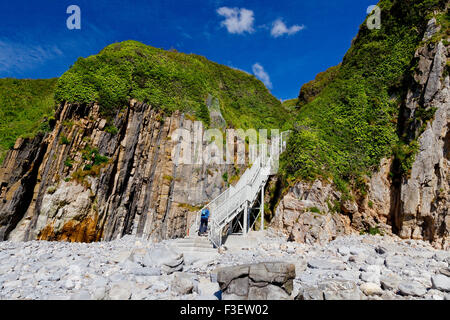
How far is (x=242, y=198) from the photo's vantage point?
1275cm

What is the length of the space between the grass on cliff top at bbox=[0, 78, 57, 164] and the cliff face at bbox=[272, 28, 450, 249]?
1420cm

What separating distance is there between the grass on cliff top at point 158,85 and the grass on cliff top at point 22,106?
252cm

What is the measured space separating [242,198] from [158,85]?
975cm

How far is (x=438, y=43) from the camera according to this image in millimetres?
12047

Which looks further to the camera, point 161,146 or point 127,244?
point 161,146

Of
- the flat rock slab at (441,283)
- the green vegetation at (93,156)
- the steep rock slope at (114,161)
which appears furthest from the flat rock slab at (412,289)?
the green vegetation at (93,156)

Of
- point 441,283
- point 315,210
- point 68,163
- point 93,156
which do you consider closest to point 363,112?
point 315,210

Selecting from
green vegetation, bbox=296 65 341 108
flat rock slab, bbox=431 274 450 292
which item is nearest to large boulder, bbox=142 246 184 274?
flat rock slab, bbox=431 274 450 292

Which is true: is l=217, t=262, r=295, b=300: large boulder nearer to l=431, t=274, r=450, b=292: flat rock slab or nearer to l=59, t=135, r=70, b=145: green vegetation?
l=431, t=274, r=450, b=292: flat rock slab

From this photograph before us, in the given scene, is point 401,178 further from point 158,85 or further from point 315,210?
point 158,85

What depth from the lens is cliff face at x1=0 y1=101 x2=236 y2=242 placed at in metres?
10.8
